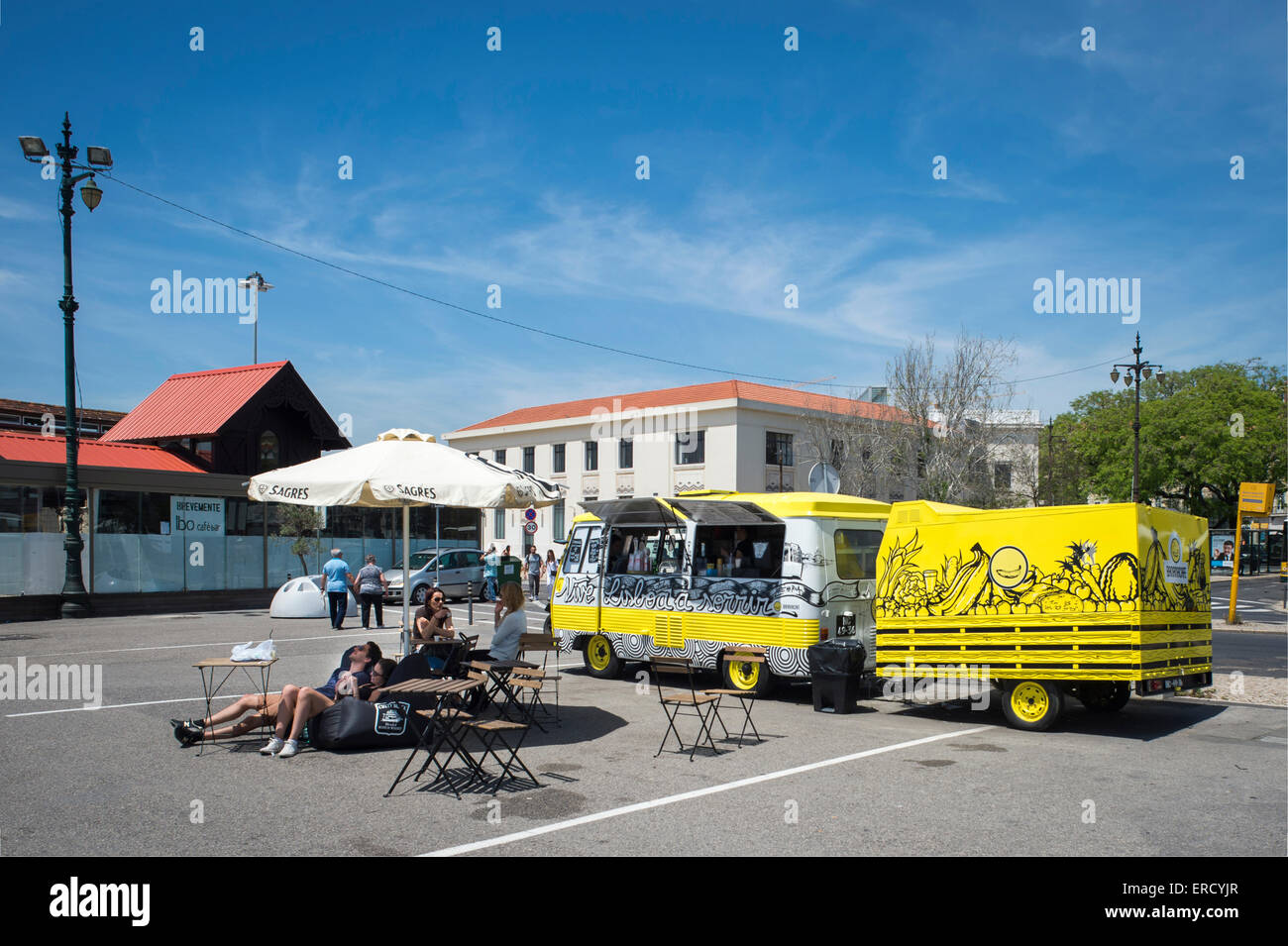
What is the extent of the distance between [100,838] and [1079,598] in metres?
8.50

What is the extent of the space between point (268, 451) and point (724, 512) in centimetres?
2336

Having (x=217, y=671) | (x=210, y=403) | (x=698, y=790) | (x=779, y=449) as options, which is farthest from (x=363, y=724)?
(x=779, y=449)

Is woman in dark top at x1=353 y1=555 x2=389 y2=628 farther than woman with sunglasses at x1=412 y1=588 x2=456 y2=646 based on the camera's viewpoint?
Yes

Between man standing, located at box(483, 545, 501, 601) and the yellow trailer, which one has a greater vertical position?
the yellow trailer

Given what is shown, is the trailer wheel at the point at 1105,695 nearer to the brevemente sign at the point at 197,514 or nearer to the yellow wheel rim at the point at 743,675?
the yellow wheel rim at the point at 743,675

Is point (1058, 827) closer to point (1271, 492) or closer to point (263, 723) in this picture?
point (263, 723)

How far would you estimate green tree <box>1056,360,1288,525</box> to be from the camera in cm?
6019

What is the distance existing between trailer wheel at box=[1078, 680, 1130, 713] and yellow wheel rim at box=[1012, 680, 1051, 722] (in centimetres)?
103

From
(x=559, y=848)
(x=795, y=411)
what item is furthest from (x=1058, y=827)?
(x=795, y=411)

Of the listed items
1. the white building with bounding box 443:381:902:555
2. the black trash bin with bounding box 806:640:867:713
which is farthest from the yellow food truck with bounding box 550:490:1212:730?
the white building with bounding box 443:381:902:555

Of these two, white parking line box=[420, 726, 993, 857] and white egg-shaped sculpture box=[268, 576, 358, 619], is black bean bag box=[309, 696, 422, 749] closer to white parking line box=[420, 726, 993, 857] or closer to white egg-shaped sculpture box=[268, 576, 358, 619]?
white parking line box=[420, 726, 993, 857]

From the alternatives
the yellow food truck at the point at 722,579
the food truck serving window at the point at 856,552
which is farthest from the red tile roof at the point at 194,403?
the food truck serving window at the point at 856,552

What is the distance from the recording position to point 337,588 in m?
19.9

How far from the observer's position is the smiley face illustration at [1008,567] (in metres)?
9.91
